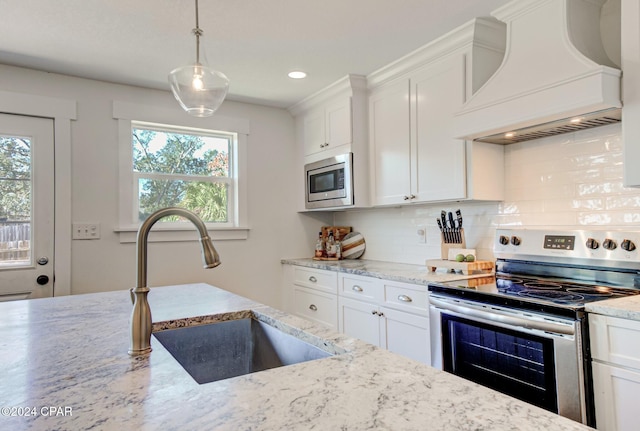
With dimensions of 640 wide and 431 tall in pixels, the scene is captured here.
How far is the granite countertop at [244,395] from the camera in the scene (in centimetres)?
65

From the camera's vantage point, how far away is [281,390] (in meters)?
0.77

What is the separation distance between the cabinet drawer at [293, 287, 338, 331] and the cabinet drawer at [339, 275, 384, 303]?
16cm

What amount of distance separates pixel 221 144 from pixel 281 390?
3106 mm

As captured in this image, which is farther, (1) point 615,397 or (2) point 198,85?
(2) point 198,85

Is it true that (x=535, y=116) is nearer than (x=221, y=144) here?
Yes

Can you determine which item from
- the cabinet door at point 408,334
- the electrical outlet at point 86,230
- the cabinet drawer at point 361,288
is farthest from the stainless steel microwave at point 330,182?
the electrical outlet at point 86,230

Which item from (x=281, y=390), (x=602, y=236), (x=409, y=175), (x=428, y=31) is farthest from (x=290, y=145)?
(x=281, y=390)

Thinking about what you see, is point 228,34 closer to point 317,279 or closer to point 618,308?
point 317,279

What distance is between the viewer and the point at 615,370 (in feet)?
4.77

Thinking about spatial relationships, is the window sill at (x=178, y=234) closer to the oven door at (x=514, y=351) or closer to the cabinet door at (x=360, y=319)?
the cabinet door at (x=360, y=319)

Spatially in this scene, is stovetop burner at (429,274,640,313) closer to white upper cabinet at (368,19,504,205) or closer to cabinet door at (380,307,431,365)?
cabinet door at (380,307,431,365)

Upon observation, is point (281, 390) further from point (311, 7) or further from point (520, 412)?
point (311, 7)

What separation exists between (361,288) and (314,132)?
151cm

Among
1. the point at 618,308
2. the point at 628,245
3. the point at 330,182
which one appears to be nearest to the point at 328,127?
the point at 330,182
